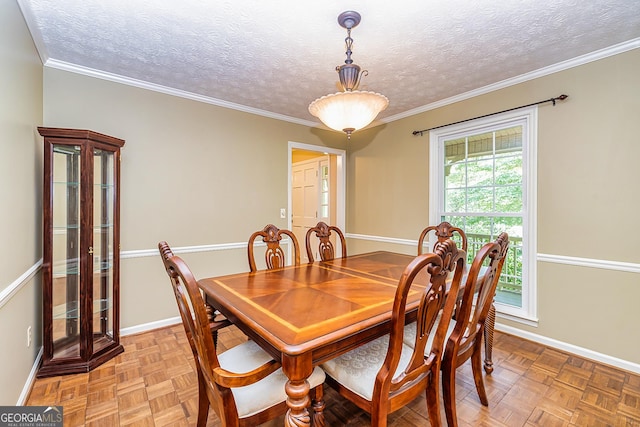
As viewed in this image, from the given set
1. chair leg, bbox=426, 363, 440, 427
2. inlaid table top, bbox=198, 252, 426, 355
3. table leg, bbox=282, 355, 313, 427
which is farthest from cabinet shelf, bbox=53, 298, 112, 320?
chair leg, bbox=426, 363, 440, 427

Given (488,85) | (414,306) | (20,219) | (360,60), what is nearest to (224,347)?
(20,219)

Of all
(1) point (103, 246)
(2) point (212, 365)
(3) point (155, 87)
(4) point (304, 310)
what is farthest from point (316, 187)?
(2) point (212, 365)

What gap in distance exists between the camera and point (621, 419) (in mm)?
1643

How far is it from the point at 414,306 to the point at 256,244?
247 centimetres

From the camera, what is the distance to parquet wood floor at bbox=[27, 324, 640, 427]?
164 centimetres

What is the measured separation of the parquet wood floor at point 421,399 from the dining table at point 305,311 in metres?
0.73

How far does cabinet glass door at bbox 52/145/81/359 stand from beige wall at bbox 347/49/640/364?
12.1 feet

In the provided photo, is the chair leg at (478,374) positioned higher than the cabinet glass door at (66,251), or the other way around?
the cabinet glass door at (66,251)

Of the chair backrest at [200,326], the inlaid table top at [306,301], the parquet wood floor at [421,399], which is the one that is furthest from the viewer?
the parquet wood floor at [421,399]

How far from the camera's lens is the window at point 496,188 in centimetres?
266

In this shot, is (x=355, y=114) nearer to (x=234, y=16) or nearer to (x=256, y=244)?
(x=234, y=16)

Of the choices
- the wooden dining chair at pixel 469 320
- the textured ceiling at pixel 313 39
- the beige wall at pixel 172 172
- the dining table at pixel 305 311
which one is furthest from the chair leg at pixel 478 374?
the beige wall at pixel 172 172

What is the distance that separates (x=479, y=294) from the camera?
61.4 inches

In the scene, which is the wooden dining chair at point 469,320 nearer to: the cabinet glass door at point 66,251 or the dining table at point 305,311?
the dining table at point 305,311
